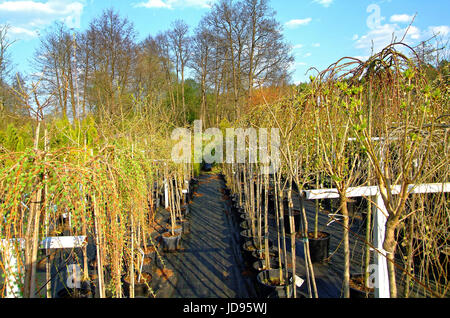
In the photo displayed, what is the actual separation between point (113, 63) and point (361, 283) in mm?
14270

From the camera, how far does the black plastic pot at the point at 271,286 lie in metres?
3.24

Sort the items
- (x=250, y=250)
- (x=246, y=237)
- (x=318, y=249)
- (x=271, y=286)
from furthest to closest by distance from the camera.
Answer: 1. (x=246, y=237)
2. (x=250, y=250)
3. (x=318, y=249)
4. (x=271, y=286)

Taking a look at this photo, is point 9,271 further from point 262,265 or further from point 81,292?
point 262,265

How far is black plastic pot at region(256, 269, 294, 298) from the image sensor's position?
3.24m

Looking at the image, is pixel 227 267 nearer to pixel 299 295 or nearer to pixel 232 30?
pixel 299 295

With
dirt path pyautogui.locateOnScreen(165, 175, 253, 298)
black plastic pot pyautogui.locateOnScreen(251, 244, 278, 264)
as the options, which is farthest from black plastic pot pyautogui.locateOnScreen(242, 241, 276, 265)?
dirt path pyautogui.locateOnScreen(165, 175, 253, 298)

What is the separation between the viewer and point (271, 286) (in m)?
3.34

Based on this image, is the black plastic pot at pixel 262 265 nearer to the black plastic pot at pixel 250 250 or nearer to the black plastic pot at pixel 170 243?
the black plastic pot at pixel 250 250

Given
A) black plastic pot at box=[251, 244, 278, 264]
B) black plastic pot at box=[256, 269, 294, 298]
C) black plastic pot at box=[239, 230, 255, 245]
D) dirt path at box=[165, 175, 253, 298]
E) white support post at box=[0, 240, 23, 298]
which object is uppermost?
white support post at box=[0, 240, 23, 298]

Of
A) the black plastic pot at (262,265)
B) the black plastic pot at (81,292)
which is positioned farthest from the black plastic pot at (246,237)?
the black plastic pot at (81,292)

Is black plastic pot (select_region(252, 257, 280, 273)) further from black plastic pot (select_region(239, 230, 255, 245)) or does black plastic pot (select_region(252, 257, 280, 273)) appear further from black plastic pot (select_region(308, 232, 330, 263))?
black plastic pot (select_region(239, 230, 255, 245))

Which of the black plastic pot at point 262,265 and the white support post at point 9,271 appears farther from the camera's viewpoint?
the black plastic pot at point 262,265

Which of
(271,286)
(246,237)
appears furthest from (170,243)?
(271,286)
